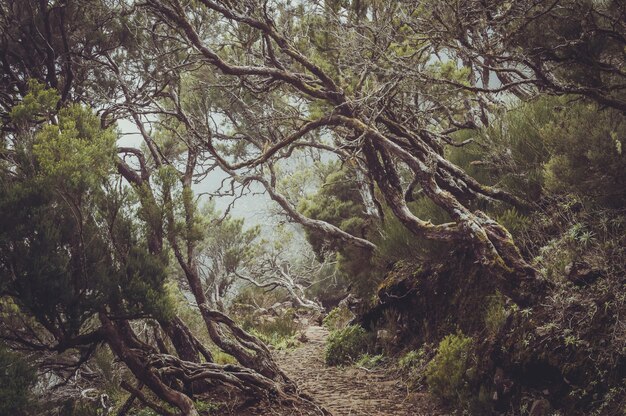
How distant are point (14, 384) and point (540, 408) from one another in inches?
142

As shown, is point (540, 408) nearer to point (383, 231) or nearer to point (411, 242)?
point (411, 242)

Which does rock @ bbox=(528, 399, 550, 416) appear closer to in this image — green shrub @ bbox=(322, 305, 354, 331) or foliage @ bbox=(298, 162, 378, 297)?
green shrub @ bbox=(322, 305, 354, 331)

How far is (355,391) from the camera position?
5.14m

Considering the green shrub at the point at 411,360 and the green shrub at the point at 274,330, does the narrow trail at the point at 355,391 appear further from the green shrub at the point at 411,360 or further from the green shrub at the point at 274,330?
the green shrub at the point at 274,330

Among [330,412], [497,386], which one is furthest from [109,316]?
[497,386]

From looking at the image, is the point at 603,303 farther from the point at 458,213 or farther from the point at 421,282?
the point at 421,282

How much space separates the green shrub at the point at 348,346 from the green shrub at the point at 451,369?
7.82 ft

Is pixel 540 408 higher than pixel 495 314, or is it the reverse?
pixel 495 314

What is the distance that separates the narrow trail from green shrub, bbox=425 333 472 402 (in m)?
0.20

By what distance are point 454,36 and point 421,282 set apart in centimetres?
359

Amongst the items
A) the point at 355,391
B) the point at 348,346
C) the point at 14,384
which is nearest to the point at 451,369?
the point at 355,391

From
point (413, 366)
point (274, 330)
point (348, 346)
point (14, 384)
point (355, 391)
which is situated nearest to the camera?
point (14, 384)

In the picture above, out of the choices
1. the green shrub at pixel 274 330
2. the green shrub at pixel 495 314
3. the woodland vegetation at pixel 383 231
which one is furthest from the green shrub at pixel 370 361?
the green shrub at pixel 274 330

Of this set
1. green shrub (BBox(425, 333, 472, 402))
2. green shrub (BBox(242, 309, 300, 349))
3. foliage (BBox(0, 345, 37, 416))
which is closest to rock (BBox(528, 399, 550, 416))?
green shrub (BBox(425, 333, 472, 402))
